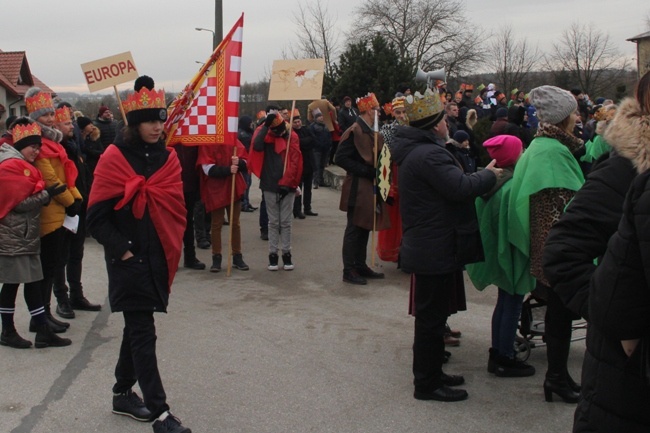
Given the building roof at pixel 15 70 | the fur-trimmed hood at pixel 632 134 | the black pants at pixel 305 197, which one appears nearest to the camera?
the fur-trimmed hood at pixel 632 134

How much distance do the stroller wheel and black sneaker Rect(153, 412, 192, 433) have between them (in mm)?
2567

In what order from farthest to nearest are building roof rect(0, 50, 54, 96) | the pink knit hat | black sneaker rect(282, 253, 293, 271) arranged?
building roof rect(0, 50, 54, 96)
black sneaker rect(282, 253, 293, 271)
the pink knit hat

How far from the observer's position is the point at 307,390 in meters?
4.96

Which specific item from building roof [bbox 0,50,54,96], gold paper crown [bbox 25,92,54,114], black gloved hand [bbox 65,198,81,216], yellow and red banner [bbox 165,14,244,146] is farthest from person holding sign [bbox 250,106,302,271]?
building roof [bbox 0,50,54,96]

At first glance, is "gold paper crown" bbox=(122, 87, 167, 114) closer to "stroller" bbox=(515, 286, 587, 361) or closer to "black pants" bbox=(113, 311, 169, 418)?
"black pants" bbox=(113, 311, 169, 418)

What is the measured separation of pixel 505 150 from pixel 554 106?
618 mm

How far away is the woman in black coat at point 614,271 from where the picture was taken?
2180 mm

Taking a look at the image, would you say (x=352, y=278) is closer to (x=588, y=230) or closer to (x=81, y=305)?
(x=81, y=305)

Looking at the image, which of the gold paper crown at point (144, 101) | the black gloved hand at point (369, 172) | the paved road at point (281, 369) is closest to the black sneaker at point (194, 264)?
A: the paved road at point (281, 369)

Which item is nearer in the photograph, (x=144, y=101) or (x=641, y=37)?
(x=144, y=101)

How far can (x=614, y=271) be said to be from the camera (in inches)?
87.5

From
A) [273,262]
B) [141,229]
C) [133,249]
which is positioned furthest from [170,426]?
[273,262]

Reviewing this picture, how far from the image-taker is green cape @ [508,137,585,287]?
454cm

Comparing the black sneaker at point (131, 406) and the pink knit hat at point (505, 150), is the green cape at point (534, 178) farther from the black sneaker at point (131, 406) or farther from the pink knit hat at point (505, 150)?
the black sneaker at point (131, 406)
